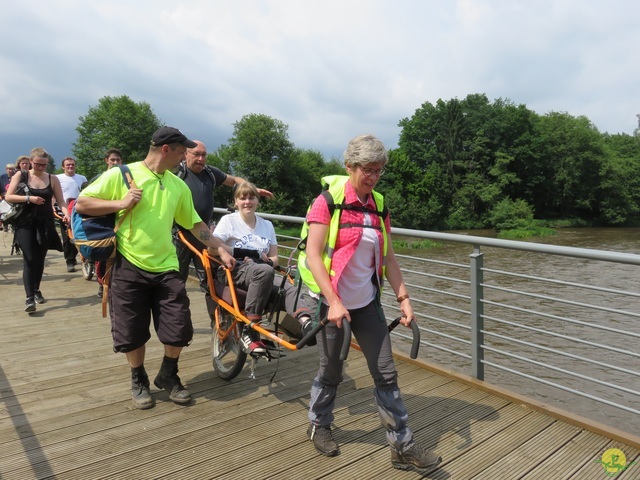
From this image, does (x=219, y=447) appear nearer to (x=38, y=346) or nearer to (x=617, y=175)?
(x=38, y=346)

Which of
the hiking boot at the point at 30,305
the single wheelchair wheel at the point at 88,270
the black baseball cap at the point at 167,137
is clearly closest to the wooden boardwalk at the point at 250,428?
the hiking boot at the point at 30,305

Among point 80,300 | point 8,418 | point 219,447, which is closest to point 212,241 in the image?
point 219,447

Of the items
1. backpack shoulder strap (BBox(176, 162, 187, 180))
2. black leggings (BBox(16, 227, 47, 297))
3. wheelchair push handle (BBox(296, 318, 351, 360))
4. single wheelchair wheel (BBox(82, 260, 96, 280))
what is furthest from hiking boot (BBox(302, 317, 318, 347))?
single wheelchair wheel (BBox(82, 260, 96, 280))

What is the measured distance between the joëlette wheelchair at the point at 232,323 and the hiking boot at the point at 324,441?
→ 23.2 inches

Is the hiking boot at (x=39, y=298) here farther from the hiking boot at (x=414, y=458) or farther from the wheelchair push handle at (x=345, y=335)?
the hiking boot at (x=414, y=458)

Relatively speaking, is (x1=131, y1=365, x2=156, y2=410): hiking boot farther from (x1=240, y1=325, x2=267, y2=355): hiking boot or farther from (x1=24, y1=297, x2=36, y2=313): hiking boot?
(x1=24, y1=297, x2=36, y2=313): hiking boot

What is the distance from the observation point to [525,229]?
51.3m

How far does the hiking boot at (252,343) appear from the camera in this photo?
11.1ft

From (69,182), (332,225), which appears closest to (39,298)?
(69,182)

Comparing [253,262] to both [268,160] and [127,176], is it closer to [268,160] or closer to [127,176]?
[127,176]

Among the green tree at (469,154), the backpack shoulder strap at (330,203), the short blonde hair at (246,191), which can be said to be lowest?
the backpack shoulder strap at (330,203)

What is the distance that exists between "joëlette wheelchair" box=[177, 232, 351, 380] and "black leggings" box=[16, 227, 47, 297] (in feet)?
8.43

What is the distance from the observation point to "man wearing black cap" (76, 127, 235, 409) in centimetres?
317

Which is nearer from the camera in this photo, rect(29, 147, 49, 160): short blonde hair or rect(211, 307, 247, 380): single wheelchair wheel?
rect(211, 307, 247, 380): single wheelchair wheel
